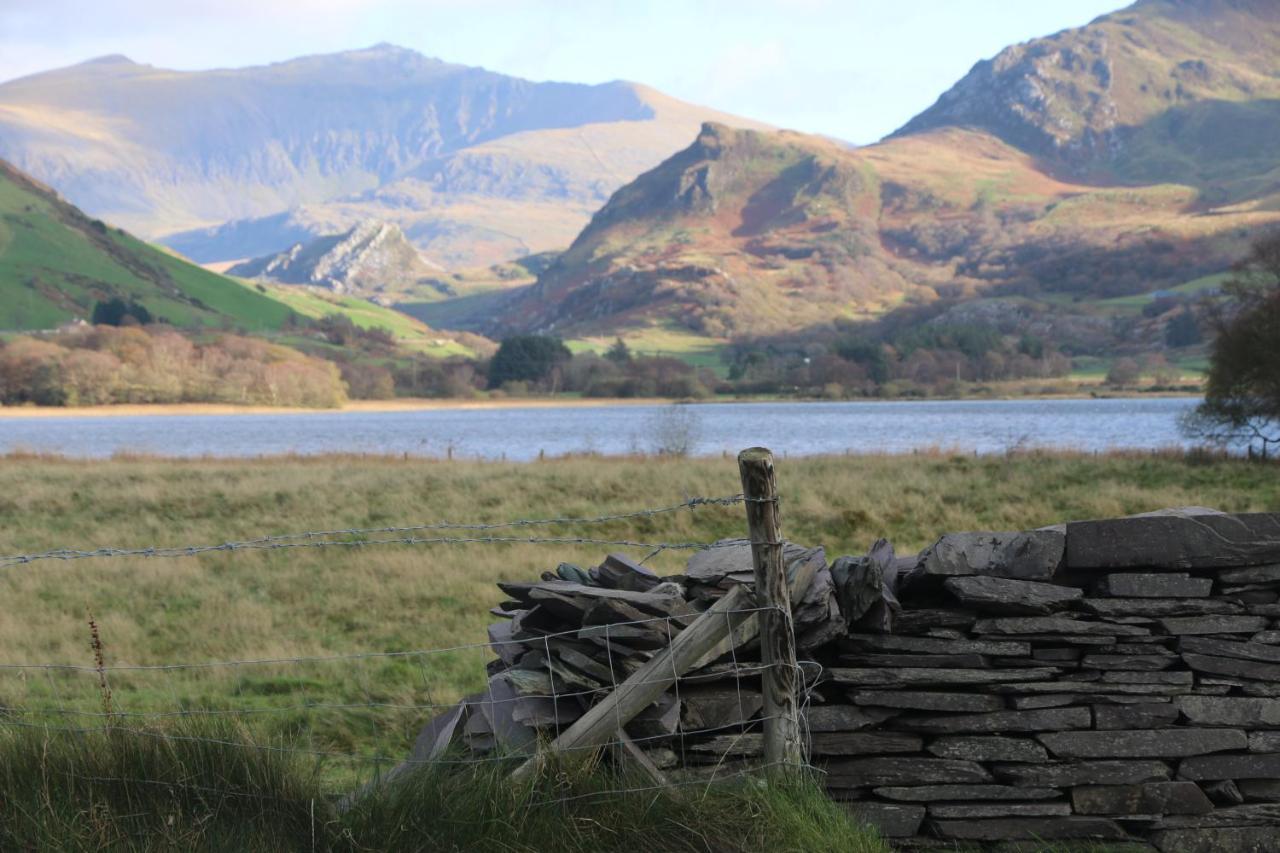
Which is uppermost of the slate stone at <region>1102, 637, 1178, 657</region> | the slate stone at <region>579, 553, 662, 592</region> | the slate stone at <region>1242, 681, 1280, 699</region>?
the slate stone at <region>579, 553, 662, 592</region>

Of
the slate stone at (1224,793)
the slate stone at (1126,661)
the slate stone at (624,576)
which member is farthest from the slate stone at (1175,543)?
the slate stone at (624,576)

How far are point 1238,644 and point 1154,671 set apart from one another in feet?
1.66

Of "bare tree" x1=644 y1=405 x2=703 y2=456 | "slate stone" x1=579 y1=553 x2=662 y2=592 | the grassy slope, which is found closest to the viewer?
"slate stone" x1=579 y1=553 x2=662 y2=592

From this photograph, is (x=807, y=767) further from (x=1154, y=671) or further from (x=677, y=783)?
(x=1154, y=671)

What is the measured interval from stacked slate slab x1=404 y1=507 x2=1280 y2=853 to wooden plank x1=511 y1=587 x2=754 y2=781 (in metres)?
0.40

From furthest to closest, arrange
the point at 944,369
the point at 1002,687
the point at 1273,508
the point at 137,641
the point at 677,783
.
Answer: the point at 944,369 < the point at 1273,508 < the point at 137,641 < the point at 1002,687 < the point at 677,783

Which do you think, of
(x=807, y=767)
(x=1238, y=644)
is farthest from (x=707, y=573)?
(x=1238, y=644)

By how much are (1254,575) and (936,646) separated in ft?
6.07

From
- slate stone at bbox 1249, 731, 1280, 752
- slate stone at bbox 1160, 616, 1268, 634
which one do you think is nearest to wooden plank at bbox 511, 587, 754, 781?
slate stone at bbox 1160, 616, 1268, 634

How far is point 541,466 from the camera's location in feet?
118

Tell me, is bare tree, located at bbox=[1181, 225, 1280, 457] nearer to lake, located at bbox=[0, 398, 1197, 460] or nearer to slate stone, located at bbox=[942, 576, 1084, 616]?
lake, located at bbox=[0, 398, 1197, 460]

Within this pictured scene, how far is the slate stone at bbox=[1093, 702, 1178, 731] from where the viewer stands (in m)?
6.68

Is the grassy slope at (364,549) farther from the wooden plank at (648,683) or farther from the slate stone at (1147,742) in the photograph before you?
the slate stone at (1147,742)

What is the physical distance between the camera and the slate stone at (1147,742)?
21.8 feet
